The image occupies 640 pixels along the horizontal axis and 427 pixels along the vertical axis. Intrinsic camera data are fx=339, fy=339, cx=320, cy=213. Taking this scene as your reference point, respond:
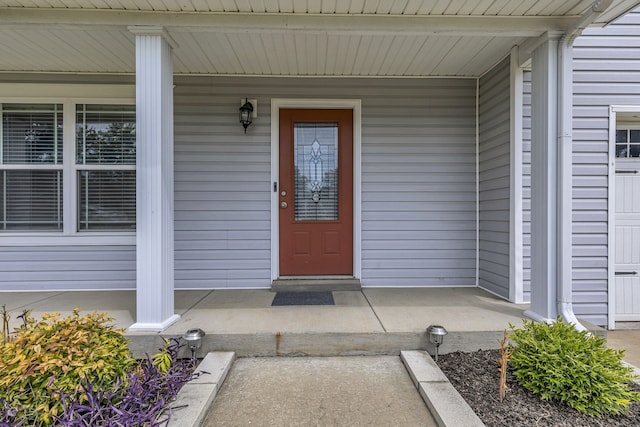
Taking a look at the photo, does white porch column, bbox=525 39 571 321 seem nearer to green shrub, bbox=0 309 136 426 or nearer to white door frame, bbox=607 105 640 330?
white door frame, bbox=607 105 640 330

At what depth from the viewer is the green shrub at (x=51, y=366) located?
1.56 metres

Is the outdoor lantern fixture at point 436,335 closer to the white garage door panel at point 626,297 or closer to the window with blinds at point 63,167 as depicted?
the white garage door panel at point 626,297

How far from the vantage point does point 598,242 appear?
3203mm

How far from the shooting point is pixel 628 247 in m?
3.32

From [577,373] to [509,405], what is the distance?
1.27 feet

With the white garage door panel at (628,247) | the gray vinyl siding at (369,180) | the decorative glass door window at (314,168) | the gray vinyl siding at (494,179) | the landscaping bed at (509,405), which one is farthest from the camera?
the decorative glass door window at (314,168)

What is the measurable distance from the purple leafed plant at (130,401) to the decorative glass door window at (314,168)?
212 cm

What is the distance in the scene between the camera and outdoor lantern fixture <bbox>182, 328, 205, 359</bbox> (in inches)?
89.2

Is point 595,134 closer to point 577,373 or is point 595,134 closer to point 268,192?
point 577,373

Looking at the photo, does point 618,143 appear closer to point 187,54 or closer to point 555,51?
point 555,51

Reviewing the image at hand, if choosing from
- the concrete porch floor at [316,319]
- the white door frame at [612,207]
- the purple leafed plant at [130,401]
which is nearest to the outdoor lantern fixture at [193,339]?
the concrete porch floor at [316,319]

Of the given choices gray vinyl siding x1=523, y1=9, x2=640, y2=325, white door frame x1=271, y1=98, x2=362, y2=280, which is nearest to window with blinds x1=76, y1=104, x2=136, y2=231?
white door frame x1=271, y1=98, x2=362, y2=280

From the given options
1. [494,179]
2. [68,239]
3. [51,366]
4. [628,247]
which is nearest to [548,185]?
[494,179]

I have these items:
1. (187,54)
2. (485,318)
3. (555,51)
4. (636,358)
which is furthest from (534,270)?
(187,54)
